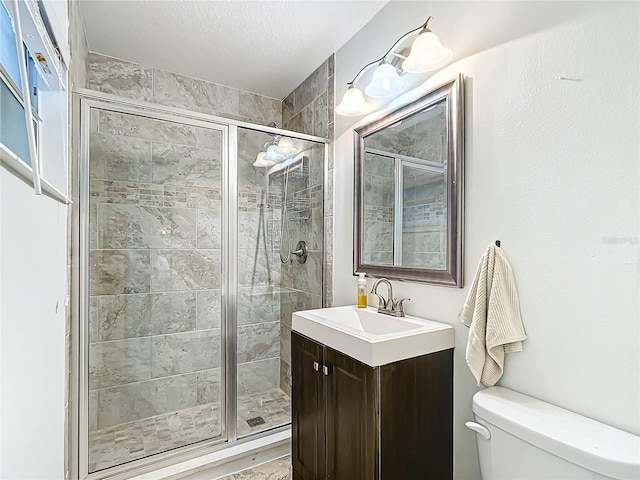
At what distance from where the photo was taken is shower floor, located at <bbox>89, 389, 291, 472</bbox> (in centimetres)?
174

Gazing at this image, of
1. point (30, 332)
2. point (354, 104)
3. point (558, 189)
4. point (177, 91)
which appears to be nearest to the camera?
point (30, 332)

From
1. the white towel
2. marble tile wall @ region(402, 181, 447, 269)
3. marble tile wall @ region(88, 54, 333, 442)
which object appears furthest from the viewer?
marble tile wall @ region(88, 54, 333, 442)

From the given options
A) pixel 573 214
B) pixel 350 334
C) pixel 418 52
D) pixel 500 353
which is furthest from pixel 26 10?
pixel 500 353

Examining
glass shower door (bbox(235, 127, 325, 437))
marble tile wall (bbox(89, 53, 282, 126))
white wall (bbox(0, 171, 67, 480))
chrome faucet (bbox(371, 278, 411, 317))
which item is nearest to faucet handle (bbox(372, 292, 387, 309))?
chrome faucet (bbox(371, 278, 411, 317))

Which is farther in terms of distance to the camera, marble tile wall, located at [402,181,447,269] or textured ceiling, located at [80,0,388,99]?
textured ceiling, located at [80,0,388,99]

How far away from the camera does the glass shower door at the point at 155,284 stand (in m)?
1.91

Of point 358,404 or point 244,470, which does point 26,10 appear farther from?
point 244,470

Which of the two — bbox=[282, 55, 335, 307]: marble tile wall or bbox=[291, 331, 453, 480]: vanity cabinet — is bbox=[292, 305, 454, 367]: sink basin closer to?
bbox=[291, 331, 453, 480]: vanity cabinet

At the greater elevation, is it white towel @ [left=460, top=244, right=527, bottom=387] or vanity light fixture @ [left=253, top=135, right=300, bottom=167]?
vanity light fixture @ [left=253, top=135, right=300, bottom=167]

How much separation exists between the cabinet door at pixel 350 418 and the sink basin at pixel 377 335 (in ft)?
0.16

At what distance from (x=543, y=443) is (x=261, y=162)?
2.00m

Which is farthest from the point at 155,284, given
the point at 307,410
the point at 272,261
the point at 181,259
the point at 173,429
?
the point at 307,410

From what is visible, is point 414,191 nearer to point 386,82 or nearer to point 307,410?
point 386,82

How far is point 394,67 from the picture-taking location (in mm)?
1569
